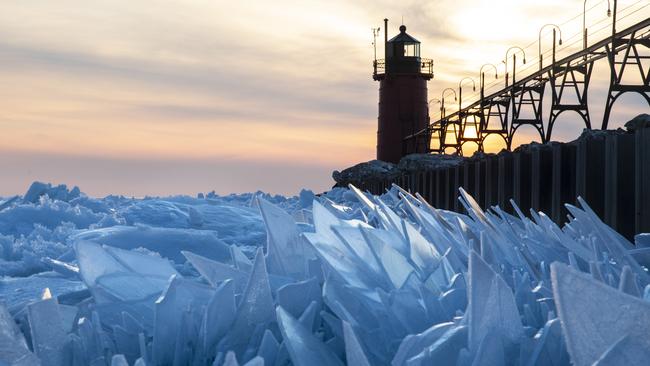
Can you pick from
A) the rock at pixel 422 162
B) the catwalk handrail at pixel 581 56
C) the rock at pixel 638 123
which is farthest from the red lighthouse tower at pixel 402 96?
the rock at pixel 638 123

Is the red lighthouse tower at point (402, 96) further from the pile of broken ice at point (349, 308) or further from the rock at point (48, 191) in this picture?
the pile of broken ice at point (349, 308)

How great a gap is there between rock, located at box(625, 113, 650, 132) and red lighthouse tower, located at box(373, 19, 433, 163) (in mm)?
29257

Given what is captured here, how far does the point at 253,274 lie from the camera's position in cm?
75

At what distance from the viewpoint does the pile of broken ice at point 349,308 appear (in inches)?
21.2

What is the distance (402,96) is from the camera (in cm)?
3678

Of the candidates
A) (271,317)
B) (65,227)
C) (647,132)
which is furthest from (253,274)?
(647,132)

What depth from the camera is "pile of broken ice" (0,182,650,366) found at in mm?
540

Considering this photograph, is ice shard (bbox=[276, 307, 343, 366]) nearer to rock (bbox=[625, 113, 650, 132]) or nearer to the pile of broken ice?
the pile of broken ice

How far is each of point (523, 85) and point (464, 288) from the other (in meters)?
29.2

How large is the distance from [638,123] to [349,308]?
6.23 m

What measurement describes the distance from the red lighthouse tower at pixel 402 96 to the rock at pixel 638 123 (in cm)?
2926

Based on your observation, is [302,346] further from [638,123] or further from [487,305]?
[638,123]

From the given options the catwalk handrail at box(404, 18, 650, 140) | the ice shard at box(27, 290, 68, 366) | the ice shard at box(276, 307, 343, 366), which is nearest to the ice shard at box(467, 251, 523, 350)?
the ice shard at box(276, 307, 343, 366)

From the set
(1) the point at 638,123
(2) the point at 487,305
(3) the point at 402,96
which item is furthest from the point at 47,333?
(3) the point at 402,96
